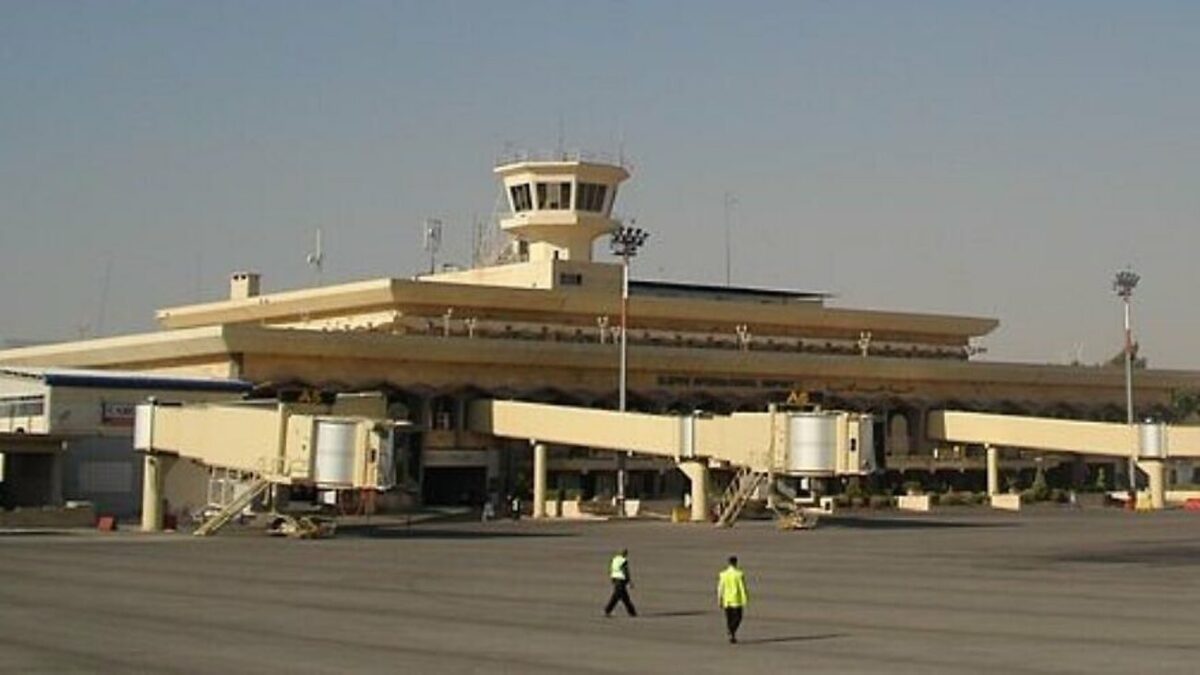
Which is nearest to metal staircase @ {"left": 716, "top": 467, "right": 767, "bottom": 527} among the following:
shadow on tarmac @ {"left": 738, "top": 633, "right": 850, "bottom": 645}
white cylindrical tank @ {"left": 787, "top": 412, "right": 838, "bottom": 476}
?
white cylindrical tank @ {"left": 787, "top": 412, "right": 838, "bottom": 476}

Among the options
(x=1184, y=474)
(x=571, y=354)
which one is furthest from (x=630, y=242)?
(x=1184, y=474)

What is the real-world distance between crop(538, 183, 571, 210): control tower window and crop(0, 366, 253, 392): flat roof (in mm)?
34535

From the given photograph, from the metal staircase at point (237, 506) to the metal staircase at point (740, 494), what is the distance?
2203cm

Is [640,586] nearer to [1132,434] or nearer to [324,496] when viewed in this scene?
[324,496]

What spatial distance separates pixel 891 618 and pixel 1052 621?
316 cm

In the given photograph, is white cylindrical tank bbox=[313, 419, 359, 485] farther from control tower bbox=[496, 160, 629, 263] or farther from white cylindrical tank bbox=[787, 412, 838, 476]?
control tower bbox=[496, 160, 629, 263]

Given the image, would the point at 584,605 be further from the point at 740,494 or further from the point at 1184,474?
the point at 1184,474

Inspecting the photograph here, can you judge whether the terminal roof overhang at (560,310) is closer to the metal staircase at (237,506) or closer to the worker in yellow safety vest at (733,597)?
the metal staircase at (237,506)

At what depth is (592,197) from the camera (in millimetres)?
119062

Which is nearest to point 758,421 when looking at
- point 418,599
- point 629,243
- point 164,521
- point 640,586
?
point 629,243

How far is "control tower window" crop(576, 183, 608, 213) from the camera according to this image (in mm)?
118375

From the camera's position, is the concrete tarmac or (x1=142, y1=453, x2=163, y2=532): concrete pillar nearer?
the concrete tarmac

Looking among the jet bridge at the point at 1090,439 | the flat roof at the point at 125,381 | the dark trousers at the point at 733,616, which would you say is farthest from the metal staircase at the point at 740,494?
the dark trousers at the point at 733,616

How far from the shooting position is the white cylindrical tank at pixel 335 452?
223 ft
